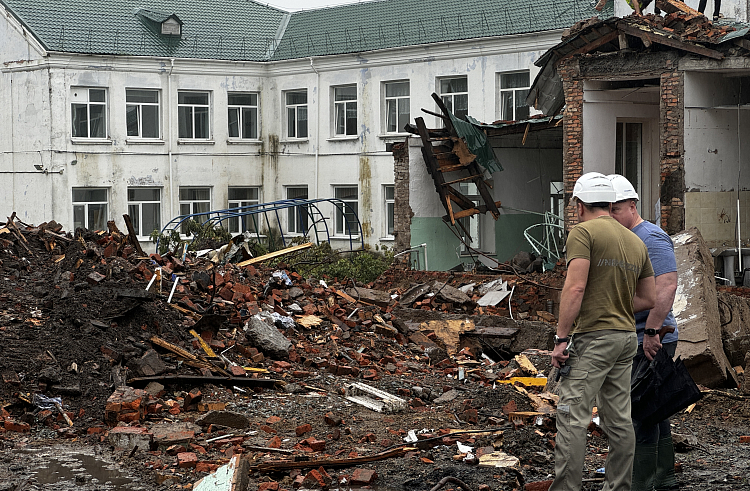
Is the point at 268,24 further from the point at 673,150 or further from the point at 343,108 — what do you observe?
the point at 673,150

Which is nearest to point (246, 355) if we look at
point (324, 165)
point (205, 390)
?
point (205, 390)

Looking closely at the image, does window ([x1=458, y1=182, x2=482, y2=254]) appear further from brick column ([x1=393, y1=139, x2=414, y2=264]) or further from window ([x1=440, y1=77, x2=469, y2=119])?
window ([x1=440, y1=77, x2=469, y2=119])

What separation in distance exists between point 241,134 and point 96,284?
66.3 ft

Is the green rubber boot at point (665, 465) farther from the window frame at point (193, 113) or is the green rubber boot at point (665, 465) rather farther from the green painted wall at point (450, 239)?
the window frame at point (193, 113)

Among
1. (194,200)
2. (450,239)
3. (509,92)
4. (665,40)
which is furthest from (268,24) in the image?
(665,40)

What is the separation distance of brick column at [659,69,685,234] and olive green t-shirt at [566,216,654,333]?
9523 millimetres

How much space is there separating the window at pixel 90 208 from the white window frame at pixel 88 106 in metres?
1.73

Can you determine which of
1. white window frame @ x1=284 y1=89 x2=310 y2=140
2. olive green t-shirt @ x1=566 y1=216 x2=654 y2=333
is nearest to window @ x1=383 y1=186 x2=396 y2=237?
white window frame @ x1=284 y1=89 x2=310 y2=140

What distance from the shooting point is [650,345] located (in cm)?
583

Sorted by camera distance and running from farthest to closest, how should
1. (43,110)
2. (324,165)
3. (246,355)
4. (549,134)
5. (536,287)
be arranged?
(324,165), (43,110), (549,134), (536,287), (246,355)

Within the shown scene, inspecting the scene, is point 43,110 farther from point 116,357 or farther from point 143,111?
point 116,357

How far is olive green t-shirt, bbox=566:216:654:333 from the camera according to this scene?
5.38m

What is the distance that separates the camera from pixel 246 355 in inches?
415

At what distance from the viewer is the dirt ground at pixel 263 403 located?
679cm
